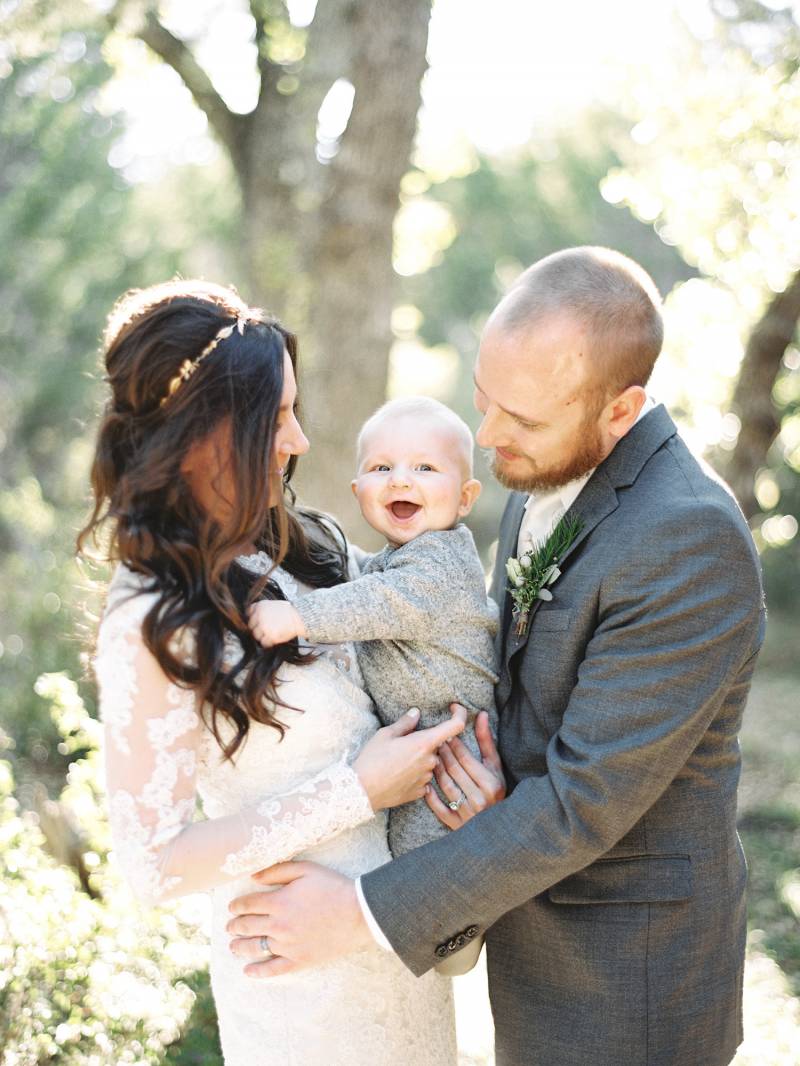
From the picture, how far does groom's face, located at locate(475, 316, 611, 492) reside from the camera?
98.0 inches

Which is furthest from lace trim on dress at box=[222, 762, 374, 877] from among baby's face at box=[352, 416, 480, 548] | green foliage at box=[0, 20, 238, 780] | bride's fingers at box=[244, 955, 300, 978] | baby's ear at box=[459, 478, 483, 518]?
green foliage at box=[0, 20, 238, 780]

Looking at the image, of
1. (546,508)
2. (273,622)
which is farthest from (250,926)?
(546,508)

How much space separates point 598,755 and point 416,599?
22.2 inches

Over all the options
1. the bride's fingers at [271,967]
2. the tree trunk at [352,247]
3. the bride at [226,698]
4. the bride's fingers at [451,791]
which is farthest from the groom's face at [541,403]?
the tree trunk at [352,247]

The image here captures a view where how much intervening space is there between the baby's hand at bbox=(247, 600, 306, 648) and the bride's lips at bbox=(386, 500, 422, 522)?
514 millimetres

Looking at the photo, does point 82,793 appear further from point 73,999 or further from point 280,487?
point 280,487

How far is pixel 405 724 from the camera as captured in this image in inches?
96.3

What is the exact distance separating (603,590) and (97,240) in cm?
2377

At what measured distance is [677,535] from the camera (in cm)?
225

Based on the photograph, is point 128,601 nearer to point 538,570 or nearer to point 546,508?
point 538,570

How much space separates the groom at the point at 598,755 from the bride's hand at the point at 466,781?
6 centimetres

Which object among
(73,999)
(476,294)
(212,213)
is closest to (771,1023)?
(73,999)

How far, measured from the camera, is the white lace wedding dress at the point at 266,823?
2045mm

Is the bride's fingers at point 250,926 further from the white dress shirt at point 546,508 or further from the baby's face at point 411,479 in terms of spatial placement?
the white dress shirt at point 546,508
